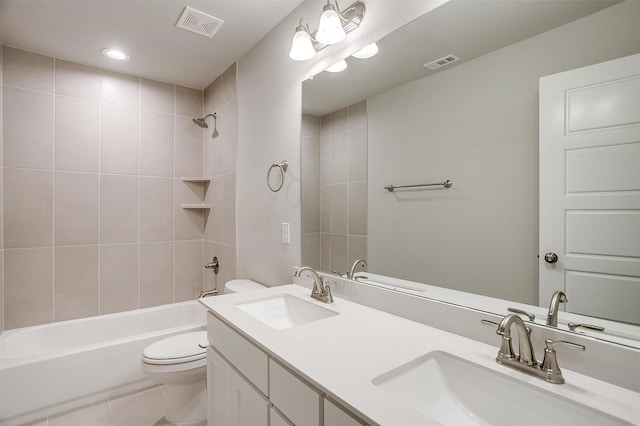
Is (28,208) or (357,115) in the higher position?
(357,115)

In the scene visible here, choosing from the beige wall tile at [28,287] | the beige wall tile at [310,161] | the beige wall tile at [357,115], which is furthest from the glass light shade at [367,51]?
the beige wall tile at [28,287]

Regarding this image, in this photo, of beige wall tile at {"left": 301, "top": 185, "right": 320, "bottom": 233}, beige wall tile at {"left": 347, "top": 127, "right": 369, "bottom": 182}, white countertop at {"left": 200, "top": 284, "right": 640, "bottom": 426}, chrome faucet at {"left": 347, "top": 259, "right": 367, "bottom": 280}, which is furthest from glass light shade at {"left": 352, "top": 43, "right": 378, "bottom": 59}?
white countertop at {"left": 200, "top": 284, "right": 640, "bottom": 426}

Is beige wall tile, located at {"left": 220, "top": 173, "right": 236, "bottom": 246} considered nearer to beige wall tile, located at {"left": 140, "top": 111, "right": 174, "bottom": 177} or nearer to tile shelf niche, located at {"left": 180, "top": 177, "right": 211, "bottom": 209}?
tile shelf niche, located at {"left": 180, "top": 177, "right": 211, "bottom": 209}

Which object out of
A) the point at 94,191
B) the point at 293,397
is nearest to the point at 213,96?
the point at 94,191

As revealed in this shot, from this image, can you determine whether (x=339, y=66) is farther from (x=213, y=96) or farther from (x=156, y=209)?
(x=156, y=209)

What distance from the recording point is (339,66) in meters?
1.57

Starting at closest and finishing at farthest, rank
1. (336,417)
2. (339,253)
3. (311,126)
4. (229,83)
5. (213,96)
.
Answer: (336,417) < (339,253) < (311,126) < (229,83) < (213,96)

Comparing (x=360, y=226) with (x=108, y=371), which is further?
(x=108, y=371)

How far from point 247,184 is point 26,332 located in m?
1.86

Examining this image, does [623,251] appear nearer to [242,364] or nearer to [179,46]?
[242,364]

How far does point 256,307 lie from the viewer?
1.51 metres

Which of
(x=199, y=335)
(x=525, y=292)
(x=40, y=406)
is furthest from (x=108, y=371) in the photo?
(x=525, y=292)

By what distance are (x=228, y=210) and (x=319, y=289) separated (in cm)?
141

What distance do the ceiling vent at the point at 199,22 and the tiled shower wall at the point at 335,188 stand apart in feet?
2.75
